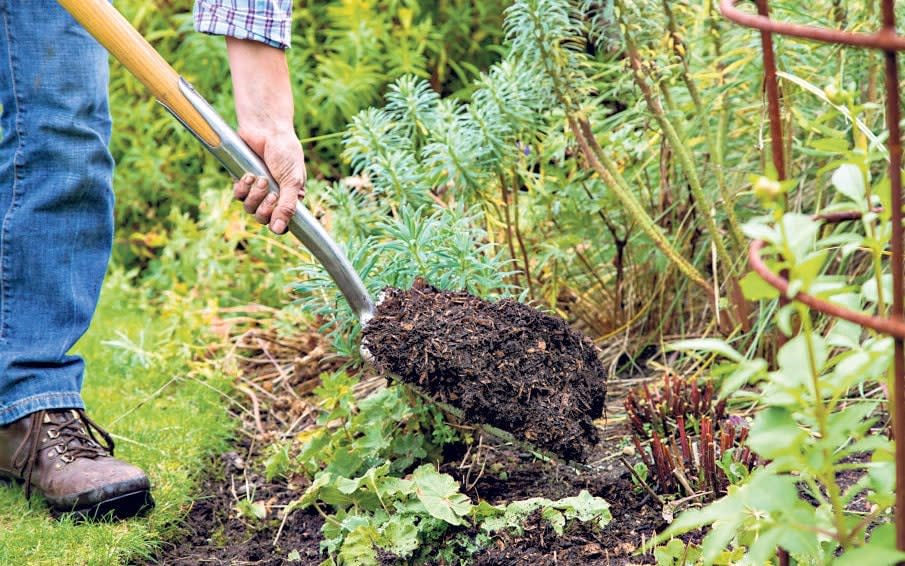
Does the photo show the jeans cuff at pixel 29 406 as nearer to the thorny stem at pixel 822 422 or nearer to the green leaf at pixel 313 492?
the green leaf at pixel 313 492

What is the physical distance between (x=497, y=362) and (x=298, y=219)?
53cm

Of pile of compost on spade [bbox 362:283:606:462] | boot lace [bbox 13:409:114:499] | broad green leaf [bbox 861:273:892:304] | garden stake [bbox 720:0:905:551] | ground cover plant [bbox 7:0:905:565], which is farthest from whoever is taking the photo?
boot lace [bbox 13:409:114:499]

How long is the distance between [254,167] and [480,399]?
68 centimetres

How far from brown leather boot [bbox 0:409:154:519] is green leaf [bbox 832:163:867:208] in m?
1.64

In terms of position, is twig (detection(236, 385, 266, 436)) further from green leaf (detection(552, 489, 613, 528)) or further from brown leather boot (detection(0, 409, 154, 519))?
green leaf (detection(552, 489, 613, 528))

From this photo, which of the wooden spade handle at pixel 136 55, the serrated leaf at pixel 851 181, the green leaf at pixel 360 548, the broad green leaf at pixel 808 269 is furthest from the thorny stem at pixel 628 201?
the broad green leaf at pixel 808 269

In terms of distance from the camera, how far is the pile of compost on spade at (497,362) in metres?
1.84

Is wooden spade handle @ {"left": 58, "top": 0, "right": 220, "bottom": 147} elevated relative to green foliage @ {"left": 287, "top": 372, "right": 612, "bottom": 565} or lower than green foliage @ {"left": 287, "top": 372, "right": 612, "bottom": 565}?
elevated

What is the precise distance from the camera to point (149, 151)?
4320 millimetres

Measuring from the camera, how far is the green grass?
1978mm

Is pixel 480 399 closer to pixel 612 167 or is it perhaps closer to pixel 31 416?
pixel 612 167

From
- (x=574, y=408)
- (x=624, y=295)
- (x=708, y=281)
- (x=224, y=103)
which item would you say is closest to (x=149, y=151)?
(x=224, y=103)

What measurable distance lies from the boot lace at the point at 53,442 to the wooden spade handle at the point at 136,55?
790 millimetres

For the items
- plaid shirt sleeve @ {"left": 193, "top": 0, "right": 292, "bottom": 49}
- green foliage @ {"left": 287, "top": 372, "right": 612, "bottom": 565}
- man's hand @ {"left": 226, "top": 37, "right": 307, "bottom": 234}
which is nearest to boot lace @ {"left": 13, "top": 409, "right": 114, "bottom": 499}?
green foliage @ {"left": 287, "top": 372, "right": 612, "bottom": 565}
